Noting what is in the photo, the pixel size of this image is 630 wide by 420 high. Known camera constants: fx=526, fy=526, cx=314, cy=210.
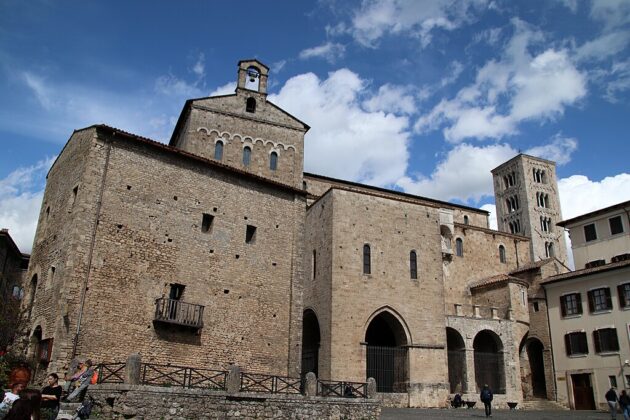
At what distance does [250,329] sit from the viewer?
22.0 meters

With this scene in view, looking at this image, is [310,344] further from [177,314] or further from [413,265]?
[177,314]

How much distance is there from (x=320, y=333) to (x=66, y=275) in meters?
14.3

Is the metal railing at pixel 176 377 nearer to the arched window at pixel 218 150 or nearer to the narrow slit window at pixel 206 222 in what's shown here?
the narrow slit window at pixel 206 222

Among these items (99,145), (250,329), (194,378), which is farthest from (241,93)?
(194,378)

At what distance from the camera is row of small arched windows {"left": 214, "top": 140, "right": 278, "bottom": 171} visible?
32.6 m

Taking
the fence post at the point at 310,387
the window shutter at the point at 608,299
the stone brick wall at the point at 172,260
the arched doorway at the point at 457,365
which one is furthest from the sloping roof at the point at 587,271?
the fence post at the point at 310,387

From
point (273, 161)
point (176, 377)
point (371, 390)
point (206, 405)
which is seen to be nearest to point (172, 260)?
point (176, 377)

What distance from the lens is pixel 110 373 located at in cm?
1784

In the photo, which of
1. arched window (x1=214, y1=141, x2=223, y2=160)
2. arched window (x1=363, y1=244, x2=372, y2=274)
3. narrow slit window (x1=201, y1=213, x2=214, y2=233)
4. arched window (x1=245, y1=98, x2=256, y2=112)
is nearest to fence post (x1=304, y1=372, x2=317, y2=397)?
narrow slit window (x1=201, y1=213, x2=214, y2=233)

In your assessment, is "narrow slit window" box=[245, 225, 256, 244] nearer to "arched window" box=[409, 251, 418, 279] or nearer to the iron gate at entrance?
the iron gate at entrance

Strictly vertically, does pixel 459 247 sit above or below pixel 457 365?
above

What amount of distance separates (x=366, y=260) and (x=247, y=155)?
398 inches

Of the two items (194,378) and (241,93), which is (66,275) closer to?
(194,378)

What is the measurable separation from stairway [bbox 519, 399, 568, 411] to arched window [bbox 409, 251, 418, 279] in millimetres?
10397
